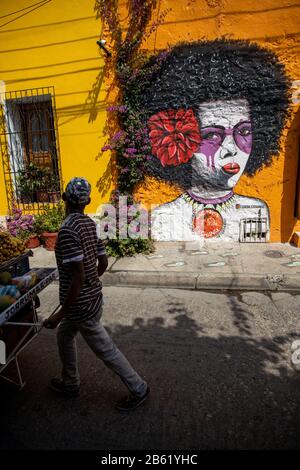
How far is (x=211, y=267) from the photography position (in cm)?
550

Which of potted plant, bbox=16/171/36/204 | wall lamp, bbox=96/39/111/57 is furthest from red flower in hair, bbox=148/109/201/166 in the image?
potted plant, bbox=16/171/36/204

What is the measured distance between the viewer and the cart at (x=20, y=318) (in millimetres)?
2314

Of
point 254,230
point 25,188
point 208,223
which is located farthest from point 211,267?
point 25,188

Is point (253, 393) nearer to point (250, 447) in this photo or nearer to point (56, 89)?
point (250, 447)

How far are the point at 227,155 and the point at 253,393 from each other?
4.96 metres

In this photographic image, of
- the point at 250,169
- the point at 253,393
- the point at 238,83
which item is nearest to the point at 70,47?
the point at 238,83

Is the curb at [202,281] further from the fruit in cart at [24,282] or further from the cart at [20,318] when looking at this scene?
the fruit in cart at [24,282]

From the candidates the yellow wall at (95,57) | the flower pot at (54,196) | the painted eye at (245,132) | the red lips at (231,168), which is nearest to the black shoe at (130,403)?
the yellow wall at (95,57)

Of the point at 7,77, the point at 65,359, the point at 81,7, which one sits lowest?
the point at 65,359

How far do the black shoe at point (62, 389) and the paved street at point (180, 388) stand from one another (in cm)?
6

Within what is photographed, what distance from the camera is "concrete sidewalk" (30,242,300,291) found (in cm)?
495

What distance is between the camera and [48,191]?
24.7 ft

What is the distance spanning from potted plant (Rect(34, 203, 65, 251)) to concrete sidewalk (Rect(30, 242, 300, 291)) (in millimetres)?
326

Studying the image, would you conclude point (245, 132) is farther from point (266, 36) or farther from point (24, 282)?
point (24, 282)
